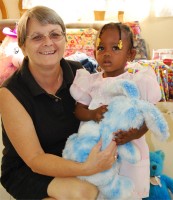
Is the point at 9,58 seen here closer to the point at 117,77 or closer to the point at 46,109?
the point at 46,109

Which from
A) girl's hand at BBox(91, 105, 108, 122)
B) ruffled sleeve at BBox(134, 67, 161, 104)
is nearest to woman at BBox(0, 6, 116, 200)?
girl's hand at BBox(91, 105, 108, 122)

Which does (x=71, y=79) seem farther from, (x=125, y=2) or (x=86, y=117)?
(x=125, y=2)

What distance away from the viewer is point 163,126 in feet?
3.69

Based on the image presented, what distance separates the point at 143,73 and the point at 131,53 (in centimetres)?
13

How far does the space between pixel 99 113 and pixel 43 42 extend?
41 centimetres

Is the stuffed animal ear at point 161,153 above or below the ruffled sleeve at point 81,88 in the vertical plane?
below

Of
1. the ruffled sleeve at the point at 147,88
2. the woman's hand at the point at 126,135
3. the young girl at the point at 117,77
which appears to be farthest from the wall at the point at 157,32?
the woman's hand at the point at 126,135

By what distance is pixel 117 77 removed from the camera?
4.15 feet

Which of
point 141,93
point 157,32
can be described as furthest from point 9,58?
point 157,32

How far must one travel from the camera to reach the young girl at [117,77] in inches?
48.1

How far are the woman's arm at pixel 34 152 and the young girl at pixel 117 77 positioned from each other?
17cm

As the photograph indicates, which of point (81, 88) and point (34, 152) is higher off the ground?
point (81, 88)

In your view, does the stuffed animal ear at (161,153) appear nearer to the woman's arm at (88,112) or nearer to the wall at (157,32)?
the woman's arm at (88,112)

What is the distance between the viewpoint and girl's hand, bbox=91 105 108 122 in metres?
1.17
